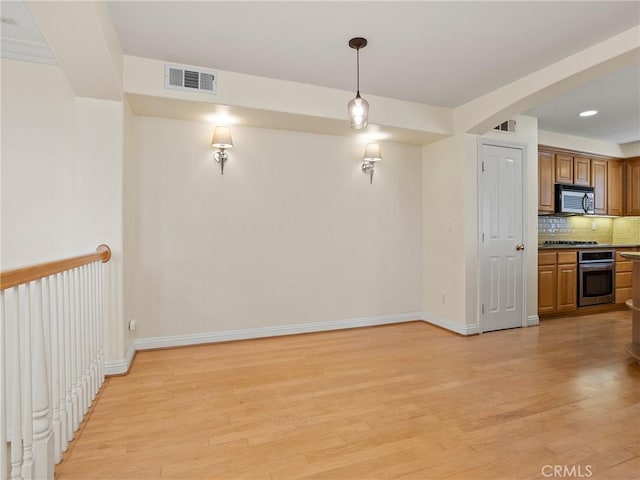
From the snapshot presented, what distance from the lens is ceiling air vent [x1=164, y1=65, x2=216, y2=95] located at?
2.93 metres

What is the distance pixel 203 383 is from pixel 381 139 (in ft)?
10.5

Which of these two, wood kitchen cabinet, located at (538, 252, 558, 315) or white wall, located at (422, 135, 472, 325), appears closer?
white wall, located at (422, 135, 472, 325)

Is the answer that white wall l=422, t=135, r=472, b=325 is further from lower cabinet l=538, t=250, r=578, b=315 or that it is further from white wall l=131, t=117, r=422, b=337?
lower cabinet l=538, t=250, r=578, b=315

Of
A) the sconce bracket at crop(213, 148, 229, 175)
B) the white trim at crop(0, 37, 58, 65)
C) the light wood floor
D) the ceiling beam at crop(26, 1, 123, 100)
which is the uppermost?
the white trim at crop(0, 37, 58, 65)

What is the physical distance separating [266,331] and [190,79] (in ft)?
8.32

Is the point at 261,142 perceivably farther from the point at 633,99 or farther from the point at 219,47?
the point at 633,99

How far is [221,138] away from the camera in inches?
134

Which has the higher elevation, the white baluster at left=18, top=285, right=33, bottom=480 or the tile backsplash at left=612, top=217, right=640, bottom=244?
the tile backsplash at left=612, top=217, right=640, bottom=244

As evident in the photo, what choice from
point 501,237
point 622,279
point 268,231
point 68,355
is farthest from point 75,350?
point 622,279

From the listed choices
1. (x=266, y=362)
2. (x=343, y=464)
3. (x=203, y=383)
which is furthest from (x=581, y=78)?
(x=203, y=383)

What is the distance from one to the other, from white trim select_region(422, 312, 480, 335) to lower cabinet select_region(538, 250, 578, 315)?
1.23 meters

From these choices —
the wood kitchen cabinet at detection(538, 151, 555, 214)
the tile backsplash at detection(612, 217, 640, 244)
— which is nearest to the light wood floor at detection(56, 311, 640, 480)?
the wood kitchen cabinet at detection(538, 151, 555, 214)

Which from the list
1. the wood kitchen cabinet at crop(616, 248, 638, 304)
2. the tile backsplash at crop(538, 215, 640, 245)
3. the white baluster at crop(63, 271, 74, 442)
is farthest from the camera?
the tile backsplash at crop(538, 215, 640, 245)

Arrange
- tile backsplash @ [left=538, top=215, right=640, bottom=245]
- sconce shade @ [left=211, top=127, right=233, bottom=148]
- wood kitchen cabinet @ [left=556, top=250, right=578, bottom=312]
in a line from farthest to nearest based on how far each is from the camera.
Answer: tile backsplash @ [left=538, top=215, right=640, bottom=245]
wood kitchen cabinet @ [left=556, top=250, right=578, bottom=312]
sconce shade @ [left=211, top=127, right=233, bottom=148]
